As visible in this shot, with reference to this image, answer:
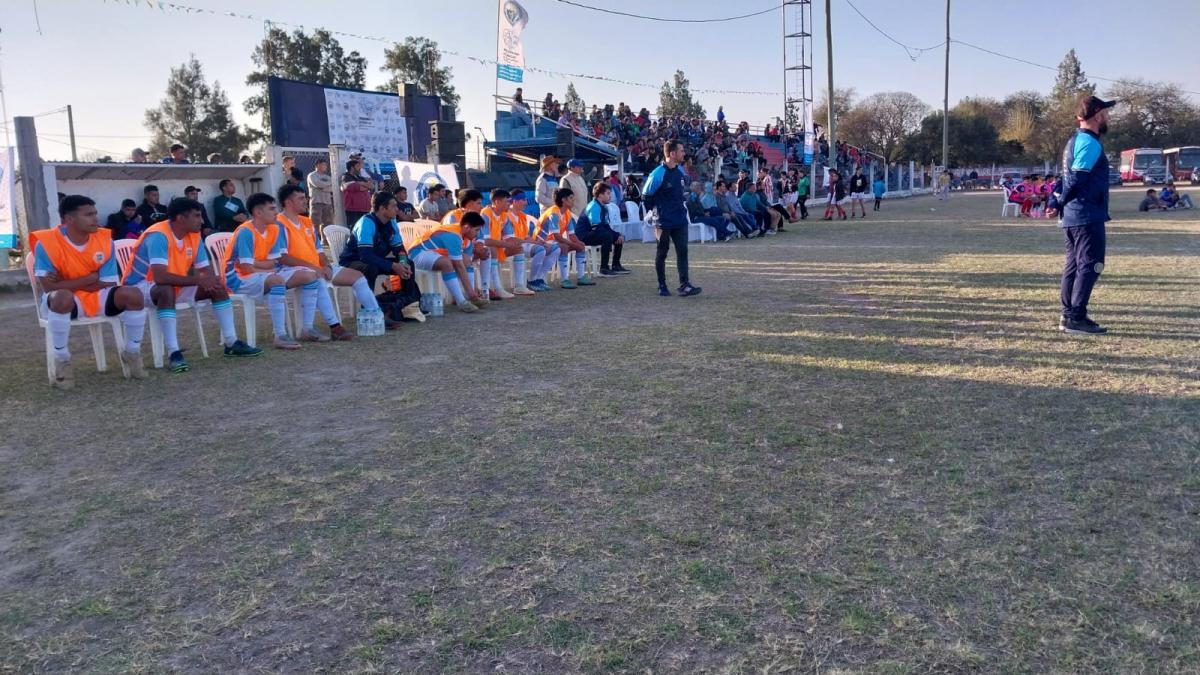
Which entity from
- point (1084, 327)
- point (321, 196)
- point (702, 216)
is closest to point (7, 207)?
point (321, 196)

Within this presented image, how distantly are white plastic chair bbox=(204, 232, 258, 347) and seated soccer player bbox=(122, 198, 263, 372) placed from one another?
18.4 inches

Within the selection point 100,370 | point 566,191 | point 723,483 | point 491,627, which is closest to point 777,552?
point 723,483

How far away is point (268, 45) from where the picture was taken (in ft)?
150

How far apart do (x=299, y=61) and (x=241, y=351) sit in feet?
149

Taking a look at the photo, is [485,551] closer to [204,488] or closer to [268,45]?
[204,488]

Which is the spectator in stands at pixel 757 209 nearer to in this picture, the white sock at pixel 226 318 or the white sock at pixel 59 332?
the white sock at pixel 226 318

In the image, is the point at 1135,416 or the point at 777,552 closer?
the point at 777,552

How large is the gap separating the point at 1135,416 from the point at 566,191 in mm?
7831

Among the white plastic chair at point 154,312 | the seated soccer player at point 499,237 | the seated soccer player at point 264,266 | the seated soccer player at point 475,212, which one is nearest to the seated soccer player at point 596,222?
the seated soccer player at point 499,237

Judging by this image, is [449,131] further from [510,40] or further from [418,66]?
[418,66]

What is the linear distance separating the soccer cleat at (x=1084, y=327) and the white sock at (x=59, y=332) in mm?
7504

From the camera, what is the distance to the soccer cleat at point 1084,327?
6223 mm

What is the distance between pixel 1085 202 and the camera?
6.05 meters

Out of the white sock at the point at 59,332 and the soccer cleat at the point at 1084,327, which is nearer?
the white sock at the point at 59,332
